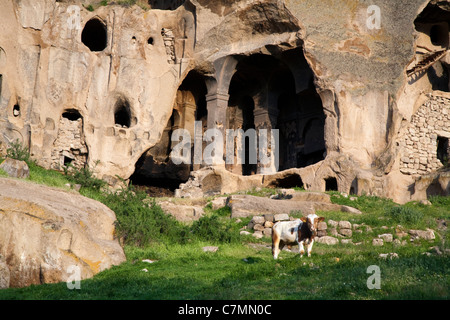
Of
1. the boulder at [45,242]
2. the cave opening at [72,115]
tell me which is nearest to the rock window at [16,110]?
the cave opening at [72,115]

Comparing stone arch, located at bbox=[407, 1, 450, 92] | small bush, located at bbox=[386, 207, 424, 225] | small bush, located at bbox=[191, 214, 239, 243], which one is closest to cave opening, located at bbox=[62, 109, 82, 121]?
small bush, located at bbox=[191, 214, 239, 243]

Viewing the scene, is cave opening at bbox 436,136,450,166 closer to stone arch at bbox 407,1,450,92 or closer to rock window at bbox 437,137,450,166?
rock window at bbox 437,137,450,166

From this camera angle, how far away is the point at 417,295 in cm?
644

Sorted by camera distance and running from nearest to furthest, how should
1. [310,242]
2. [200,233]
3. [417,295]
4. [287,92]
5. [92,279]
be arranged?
1. [417,295]
2. [92,279]
3. [310,242]
4. [200,233]
5. [287,92]

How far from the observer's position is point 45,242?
8.88 metres

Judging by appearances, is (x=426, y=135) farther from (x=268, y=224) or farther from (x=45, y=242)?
(x=45, y=242)

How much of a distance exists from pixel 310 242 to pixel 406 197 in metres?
11.4

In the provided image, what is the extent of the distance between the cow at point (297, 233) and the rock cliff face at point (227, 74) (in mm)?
9168

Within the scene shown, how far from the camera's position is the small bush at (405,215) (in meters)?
13.6

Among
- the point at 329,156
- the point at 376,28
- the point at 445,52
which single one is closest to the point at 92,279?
the point at 329,156

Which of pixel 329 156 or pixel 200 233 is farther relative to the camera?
pixel 329 156

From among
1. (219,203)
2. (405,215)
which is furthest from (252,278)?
(219,203)

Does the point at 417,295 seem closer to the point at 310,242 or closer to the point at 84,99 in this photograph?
the point at 310,242

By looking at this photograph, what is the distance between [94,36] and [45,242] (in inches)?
653
